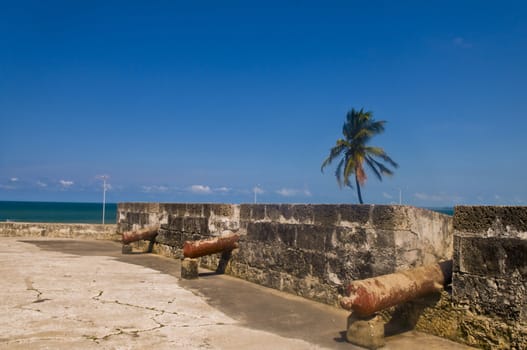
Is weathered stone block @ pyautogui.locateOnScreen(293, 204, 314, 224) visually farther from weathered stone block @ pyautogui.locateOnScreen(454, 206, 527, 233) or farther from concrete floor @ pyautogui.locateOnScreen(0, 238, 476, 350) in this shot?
weathered stone block @ pyautogui.locateOnScreen(454, 206, 527, 233)

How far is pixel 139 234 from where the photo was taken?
11047 millimetres

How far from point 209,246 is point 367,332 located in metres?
4.08

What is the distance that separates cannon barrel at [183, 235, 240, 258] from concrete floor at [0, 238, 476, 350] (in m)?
0.45

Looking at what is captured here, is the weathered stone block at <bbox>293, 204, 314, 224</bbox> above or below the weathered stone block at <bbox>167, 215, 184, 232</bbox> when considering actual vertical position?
above

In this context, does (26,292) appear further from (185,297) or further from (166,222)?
(166,222)

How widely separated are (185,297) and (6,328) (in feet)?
7.34

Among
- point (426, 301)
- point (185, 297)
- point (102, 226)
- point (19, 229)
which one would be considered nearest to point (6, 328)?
point (185, 297)

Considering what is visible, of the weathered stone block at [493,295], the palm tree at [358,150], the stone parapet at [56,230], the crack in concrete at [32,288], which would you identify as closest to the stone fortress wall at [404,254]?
the weathered stone block at [493,295]

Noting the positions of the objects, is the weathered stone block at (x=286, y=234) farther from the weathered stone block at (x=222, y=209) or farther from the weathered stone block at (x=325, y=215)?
the weathered stone block at (x=222, y=209)

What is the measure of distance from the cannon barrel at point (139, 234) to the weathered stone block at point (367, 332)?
7970 mm

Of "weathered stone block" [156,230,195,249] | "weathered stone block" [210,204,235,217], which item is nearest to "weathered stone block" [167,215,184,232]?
"weathered stone block" [156,230,195,249]

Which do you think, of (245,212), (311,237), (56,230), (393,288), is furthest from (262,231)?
(56,230)

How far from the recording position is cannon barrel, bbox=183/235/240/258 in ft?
24.1

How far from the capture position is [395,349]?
3.88 meters
